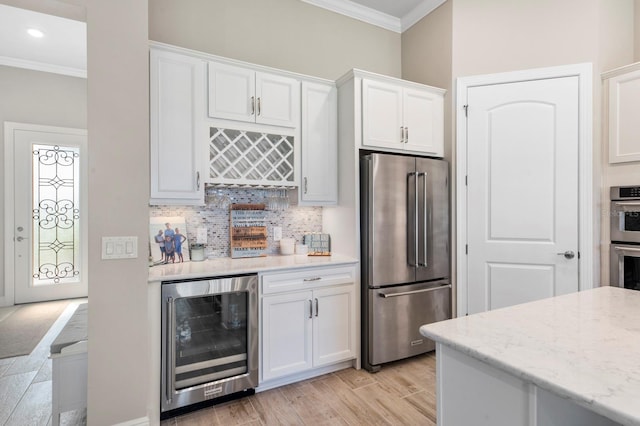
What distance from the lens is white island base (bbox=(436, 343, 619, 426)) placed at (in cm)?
87

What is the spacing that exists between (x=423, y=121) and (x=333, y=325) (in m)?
2.02

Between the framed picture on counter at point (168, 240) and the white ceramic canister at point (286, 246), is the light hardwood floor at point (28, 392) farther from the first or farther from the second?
the white ceramic canister at point (286, 246)

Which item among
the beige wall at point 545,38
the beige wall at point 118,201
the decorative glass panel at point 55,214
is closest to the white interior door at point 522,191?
the beige wall at point 545,38

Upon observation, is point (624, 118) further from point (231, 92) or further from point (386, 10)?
point (231, 92)

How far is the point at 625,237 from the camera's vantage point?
255 centimetres

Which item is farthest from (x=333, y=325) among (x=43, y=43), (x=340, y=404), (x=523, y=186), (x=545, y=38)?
(x=43, y=43)

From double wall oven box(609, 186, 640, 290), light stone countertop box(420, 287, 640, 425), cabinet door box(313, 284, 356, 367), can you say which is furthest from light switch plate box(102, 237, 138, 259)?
double wall oven box(609, 186, 640, 290)

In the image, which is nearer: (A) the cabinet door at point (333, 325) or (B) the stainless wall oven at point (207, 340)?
(B) the stainless wall oven at point (207, 340)

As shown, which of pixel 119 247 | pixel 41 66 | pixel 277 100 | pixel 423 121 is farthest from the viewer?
pixel 41 66

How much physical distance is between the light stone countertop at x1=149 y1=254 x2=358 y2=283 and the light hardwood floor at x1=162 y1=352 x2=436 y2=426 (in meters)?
0.91

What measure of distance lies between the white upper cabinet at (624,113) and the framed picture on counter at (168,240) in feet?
11.6

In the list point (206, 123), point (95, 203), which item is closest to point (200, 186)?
point (206, 123)

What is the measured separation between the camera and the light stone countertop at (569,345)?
73 cm

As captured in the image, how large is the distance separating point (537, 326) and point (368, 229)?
5.48ft
